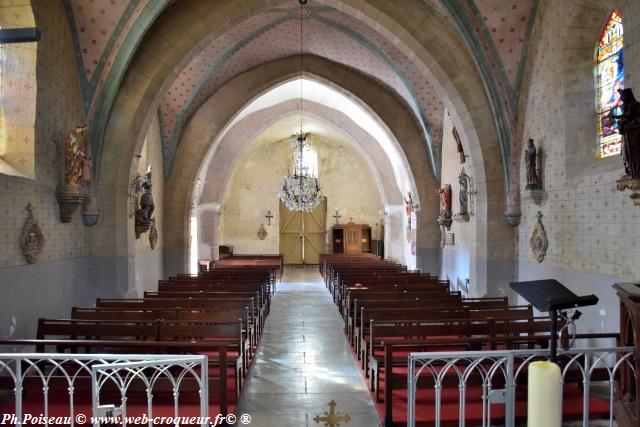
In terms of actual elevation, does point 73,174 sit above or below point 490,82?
below

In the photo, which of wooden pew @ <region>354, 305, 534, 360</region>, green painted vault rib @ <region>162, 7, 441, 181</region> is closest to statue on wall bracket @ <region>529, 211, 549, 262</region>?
wooden pew @ <region>354, 305, 534, 360</region>

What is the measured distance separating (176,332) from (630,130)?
18.4 feet

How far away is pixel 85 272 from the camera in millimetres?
9516

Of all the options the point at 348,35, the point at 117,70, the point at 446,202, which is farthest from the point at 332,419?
the point at 348,35

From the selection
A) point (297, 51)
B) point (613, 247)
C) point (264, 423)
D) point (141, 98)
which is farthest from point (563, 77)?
point (297, 51)

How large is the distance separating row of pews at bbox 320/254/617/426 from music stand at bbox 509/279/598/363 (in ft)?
3.95

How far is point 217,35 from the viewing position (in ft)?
35.0

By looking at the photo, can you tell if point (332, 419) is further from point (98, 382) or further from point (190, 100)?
point (190, 100)

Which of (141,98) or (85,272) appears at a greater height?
(141,98)

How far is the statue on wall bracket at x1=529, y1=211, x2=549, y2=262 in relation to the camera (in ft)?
28.7

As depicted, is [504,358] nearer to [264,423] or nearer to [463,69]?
[264,423]

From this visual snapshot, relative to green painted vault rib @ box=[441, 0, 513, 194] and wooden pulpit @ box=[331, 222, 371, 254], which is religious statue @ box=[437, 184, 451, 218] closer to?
green painted vault rib @ box=[441, 0, 513, 194]

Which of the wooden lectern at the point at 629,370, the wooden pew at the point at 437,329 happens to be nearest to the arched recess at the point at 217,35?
the wooden pew at the point at 437,329

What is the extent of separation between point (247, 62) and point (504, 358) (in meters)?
12.8
